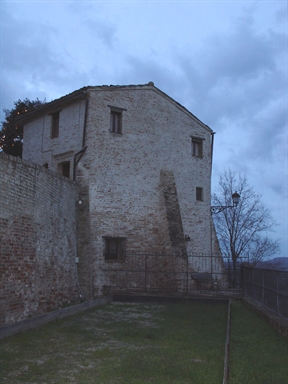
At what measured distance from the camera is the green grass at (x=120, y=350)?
571 centimetres

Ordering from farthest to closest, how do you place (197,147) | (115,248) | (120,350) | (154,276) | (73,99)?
(197,147), (73,99), (154,276), (115,248), (120,350)

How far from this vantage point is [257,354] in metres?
7.00

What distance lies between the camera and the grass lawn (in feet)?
18.7

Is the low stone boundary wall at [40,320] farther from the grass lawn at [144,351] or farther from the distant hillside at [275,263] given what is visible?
the distant hillside at [275,263]

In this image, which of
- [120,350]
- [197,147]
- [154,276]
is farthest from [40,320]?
[197,147]

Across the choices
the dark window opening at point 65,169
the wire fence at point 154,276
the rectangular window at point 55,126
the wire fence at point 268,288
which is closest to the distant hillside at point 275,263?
the wire fence at point 154,276

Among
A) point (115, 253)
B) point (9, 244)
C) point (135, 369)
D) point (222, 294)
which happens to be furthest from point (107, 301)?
point (135, 369)

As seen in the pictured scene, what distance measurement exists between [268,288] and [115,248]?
775 cm

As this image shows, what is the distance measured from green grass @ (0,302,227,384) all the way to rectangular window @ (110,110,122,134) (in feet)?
30.2

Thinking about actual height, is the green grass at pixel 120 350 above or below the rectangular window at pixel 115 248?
below

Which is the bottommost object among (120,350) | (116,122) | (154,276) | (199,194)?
(120,350)

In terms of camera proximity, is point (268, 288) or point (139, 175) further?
point (139, 175)

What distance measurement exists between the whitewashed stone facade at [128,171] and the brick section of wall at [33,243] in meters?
2.17

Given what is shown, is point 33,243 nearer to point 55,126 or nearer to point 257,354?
point 257,354
